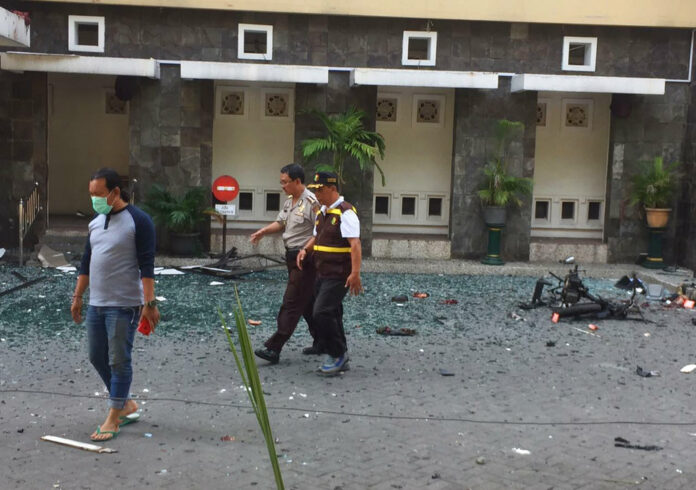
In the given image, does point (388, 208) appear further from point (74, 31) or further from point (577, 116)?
point (74, 31)

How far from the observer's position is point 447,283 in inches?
558

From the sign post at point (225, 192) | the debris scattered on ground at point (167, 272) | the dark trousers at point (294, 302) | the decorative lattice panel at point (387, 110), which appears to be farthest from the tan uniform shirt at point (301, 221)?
the decorative lattice panel at point (387, 110)

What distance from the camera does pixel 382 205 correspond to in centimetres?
1730

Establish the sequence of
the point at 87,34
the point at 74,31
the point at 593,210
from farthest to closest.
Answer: the point at 593,210, the point at 87,34, the point at 74,31

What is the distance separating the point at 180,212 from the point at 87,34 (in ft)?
15.4

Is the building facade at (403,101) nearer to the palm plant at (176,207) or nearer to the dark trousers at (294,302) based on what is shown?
the palm plant at (176,207)

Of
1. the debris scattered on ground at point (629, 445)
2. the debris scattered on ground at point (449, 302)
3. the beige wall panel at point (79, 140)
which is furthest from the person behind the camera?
the beige wall panel at point (79, 140)

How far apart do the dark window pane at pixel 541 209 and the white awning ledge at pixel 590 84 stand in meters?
2.53

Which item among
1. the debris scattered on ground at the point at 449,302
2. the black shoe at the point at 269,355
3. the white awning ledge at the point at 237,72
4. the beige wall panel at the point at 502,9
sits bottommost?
the debris scattered on ground at the point at 449,302

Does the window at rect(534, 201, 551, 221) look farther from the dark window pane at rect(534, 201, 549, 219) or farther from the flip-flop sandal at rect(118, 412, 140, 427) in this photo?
the flip-flop sandal at rect(118, 412, 140, 427)

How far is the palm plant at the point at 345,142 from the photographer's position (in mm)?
15055

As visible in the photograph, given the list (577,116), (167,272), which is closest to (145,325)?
(167,272)

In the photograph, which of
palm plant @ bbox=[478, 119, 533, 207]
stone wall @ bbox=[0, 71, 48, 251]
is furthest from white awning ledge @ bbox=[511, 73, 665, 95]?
stone wall @ bbox=[0, 71, 48, 251]

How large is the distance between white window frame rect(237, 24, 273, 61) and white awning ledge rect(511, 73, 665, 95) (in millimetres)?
4319
